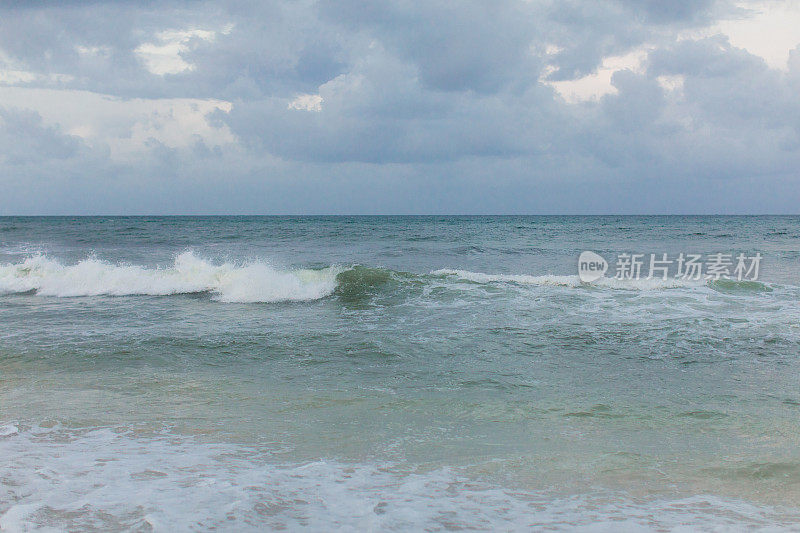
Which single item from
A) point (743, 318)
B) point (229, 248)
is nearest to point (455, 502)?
point (743, 318)

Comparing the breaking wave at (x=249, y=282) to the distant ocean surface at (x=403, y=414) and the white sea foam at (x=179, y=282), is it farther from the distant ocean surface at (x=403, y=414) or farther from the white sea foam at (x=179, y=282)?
the distant ocean surface at (x=403, y=414)

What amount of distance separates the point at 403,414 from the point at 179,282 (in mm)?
11931

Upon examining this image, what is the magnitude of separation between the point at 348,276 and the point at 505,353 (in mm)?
9127

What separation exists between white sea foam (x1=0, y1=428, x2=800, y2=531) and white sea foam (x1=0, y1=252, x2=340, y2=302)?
9.62 meters

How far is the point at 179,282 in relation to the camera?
1564 cm

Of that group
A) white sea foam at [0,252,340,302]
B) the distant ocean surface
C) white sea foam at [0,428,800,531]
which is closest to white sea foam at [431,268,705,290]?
the distant ocean surface

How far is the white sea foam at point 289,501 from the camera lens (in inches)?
139

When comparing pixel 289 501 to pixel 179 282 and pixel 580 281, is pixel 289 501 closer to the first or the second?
pixel 179 282

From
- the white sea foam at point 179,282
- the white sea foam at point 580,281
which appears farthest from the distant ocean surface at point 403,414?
the white sea foam at point 580,281

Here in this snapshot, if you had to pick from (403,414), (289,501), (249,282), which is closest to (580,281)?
(249,282)

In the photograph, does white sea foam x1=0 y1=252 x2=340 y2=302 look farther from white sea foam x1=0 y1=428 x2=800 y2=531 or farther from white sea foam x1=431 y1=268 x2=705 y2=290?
white sea foam x1=0 y1=428 x2=800 y2=531

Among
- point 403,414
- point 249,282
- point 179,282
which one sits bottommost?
point 403,414

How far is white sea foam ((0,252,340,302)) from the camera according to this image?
47.2ft

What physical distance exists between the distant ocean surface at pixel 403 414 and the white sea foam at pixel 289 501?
Answer: 20 mm
